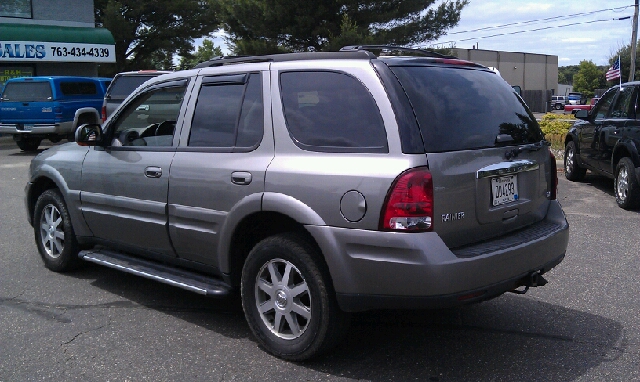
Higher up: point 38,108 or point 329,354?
point 38,108

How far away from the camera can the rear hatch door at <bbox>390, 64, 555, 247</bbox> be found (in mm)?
3791

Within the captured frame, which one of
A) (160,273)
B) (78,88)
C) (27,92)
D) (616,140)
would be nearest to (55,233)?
(160,273)

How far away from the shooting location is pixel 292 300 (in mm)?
4129

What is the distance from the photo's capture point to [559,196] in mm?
10578

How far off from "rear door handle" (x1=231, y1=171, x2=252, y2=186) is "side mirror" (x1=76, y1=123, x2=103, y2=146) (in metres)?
1.72

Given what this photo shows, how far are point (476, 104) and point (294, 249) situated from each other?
1445mm

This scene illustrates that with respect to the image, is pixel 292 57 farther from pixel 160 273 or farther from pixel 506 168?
pixel 160 273

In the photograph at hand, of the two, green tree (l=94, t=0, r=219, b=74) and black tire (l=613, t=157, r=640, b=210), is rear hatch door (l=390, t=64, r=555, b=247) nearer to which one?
black tire (l=613, t=157, r=640, b=210)

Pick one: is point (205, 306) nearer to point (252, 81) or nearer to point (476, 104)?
point (252, 81)

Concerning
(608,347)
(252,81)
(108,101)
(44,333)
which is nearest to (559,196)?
(608,347)

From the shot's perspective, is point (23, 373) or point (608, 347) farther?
point (608, 347)

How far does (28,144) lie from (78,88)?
2148mm

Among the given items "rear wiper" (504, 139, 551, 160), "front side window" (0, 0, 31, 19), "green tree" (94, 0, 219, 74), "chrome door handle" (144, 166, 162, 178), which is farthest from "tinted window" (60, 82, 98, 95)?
"rear wiper" (504, 139, 551, 160)

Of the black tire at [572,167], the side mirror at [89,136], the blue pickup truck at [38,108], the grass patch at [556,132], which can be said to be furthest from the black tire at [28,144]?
the side mirror at [89,136]
